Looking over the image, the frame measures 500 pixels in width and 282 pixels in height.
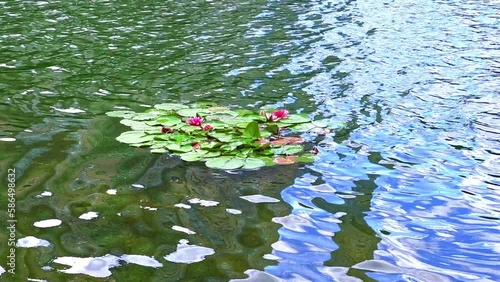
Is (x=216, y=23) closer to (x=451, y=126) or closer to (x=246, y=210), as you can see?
(x=451, y=126)

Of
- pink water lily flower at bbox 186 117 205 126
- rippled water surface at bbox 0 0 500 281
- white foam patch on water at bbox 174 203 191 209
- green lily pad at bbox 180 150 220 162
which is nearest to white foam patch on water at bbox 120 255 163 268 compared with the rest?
rippled water surface at bbox 0 0 500 281

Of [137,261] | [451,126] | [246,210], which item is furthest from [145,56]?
[137,261]

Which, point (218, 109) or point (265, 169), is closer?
point (265, 169)

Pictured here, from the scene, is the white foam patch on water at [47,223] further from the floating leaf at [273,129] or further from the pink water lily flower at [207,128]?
the floating leaf at [273,129]

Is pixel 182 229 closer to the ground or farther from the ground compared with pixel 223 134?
farther from the ground

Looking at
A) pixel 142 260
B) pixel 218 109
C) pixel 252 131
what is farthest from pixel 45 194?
pixel 218 109

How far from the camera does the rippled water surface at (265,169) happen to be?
4426 millimetres

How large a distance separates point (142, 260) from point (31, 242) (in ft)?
2.61

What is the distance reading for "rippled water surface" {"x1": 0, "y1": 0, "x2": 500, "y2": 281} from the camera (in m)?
4.43

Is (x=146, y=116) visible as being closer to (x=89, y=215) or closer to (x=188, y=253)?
(x=89, y=215)

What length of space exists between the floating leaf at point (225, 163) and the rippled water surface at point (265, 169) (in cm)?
8

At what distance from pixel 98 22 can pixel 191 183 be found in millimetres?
8249

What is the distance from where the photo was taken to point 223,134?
22.2ft

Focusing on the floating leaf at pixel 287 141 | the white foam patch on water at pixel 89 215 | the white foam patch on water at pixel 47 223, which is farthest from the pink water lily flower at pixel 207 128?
the white foam patch on water at pixel 47 223
